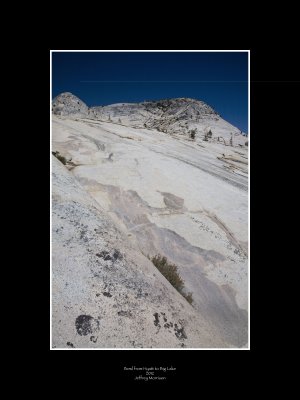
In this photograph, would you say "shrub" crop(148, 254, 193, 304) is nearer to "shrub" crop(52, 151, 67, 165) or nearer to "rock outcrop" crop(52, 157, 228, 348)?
"rock outcrop" crop(52, 157, 228, 348)

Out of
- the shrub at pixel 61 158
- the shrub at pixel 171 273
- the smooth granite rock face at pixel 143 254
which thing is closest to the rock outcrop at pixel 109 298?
the smooth granite rock face at pixel 143 254

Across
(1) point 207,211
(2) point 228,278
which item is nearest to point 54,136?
(1) point 207,211

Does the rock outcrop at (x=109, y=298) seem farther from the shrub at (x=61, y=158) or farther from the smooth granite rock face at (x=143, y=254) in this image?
the shrub at (x=61, y=158)

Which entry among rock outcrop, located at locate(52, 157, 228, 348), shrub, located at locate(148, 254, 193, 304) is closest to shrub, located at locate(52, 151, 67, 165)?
rock outcrop, located at locate(52, 157, 228, 348)

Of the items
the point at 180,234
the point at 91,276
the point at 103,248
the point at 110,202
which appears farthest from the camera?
the point at 110,202
